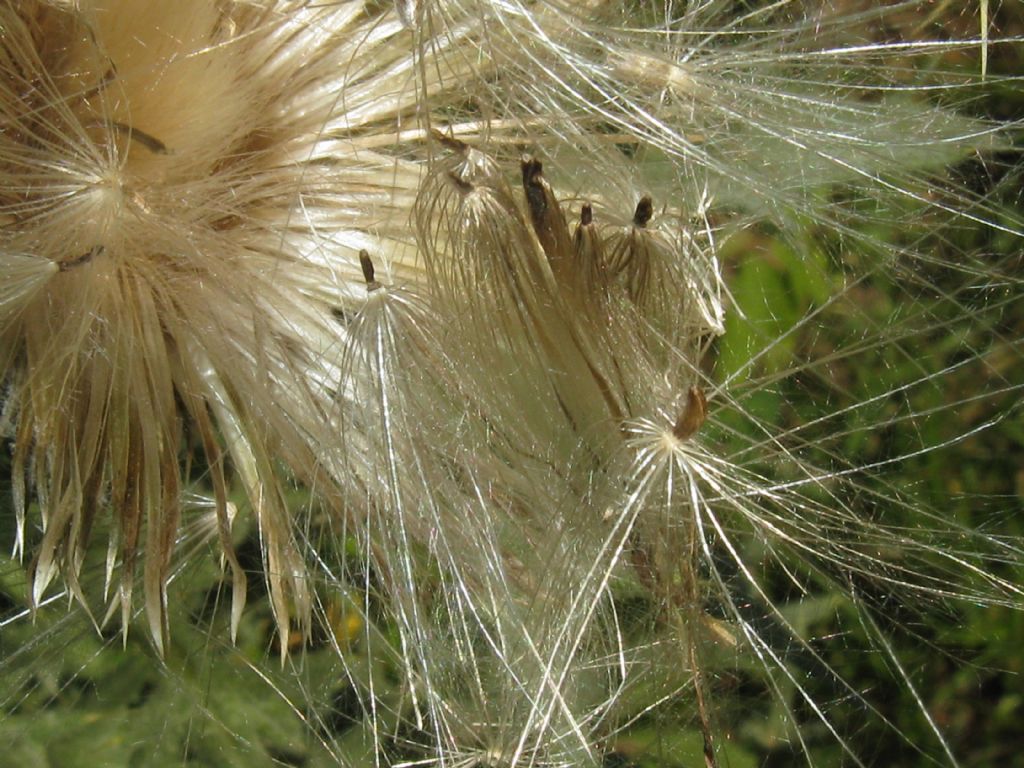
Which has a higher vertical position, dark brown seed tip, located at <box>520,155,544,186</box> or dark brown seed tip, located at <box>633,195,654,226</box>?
dark brown seed tip, located at <box>520,155,544,186</box>

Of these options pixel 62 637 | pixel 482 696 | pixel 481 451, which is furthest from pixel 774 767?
pixel 62 637

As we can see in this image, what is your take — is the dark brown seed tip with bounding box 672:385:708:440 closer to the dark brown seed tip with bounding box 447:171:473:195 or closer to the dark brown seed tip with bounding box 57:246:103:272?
the dark brown seed tip with bounding box 447:171:473:195

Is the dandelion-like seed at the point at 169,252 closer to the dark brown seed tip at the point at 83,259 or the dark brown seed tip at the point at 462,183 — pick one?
the dark brown seed tip at the point at 83,259

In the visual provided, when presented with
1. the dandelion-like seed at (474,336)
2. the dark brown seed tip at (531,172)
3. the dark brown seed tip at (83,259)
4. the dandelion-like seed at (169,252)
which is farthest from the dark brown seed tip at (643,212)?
the dark brown seed tip at (83,259)

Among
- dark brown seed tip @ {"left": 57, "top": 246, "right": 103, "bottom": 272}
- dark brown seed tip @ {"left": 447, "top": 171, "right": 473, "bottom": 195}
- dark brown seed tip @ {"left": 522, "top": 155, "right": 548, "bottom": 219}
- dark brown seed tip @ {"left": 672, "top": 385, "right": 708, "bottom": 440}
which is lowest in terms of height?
dark brown seed tip @ {"left": 672, "top": 385, "right": 708, "bottom": 440}

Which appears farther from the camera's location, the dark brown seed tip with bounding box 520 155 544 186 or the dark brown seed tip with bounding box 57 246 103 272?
the dark brown seed tip with bounding box 57 246 103 272

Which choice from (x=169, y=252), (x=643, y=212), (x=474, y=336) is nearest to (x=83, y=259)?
(x=169, y=252)

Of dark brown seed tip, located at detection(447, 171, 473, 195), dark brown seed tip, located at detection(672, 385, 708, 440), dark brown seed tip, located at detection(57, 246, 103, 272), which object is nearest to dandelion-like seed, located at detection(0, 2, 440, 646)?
dark brown seed tip, located at detection(57, 246, 103, 272)

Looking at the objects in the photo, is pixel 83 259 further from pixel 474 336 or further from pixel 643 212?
pixel 643 212
